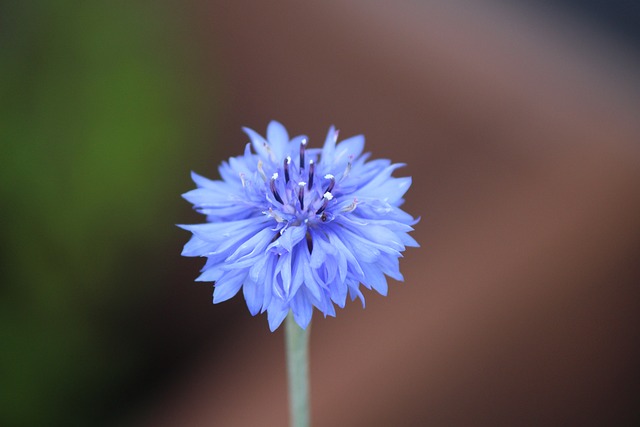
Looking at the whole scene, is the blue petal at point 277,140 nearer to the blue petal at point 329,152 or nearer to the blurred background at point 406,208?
the blue petal at point 329,152

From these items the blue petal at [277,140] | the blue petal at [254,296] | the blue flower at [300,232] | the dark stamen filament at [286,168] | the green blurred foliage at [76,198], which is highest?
the green blurred foliage at [76,198]

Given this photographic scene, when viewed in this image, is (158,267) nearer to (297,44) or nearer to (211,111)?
(211,111)

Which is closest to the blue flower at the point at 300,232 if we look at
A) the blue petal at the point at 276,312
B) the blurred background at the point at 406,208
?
the blue petal at the point at 276,312

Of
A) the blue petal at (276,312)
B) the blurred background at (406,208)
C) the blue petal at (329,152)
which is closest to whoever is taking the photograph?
the blue petal at (276,312)

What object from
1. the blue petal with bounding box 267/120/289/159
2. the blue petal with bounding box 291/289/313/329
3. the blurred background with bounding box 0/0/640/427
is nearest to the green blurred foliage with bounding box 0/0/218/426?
the blurred background with bounding box 0/0/640/427

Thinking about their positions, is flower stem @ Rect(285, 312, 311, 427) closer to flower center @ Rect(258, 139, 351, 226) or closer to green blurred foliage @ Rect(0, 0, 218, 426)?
flower center @ Rect(258, 139, 351, 226)

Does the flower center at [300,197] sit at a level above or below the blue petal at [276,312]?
above

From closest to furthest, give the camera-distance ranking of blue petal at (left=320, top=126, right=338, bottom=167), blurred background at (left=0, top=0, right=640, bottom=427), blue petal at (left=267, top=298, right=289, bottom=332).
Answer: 1. blue petal at (left=267, top=298, right=289, bottom=332)
2. blue petal at (left=320, top=126, right=338, bottom=167)
3. blurred background at (left=0, top=0, right=640, bottom=427)
